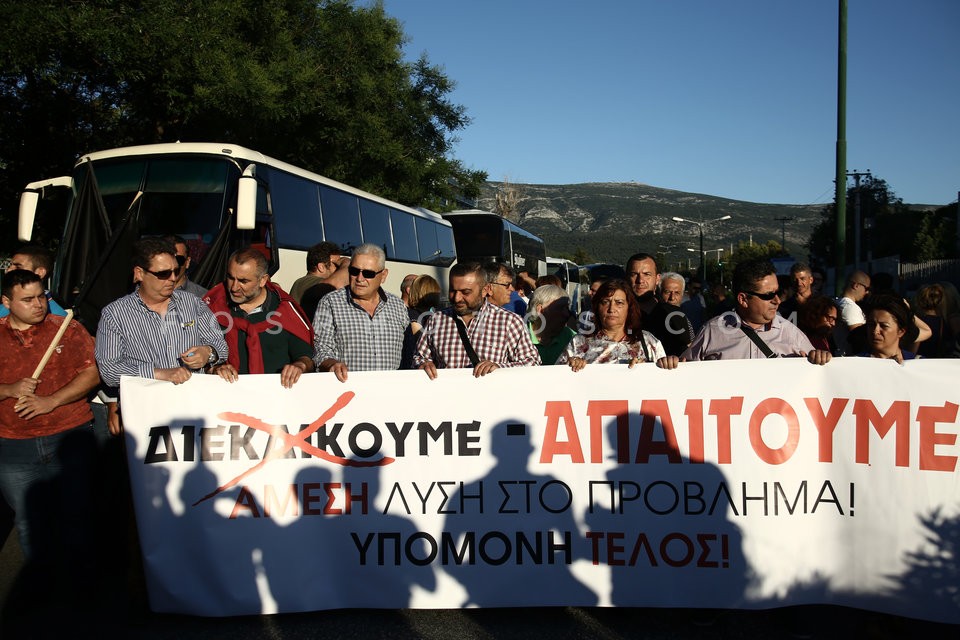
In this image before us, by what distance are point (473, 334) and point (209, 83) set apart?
1198 centimetres

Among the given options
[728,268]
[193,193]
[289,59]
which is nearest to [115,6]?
[289,59]

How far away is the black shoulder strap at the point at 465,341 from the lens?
4543mm

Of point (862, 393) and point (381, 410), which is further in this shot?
point (381, 410)

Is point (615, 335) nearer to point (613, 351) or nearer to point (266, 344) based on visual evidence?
point (613, 351)

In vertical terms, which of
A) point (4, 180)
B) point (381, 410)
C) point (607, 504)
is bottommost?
point (607, 504)

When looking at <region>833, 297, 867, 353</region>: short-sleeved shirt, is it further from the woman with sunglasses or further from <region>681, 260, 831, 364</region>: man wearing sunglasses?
the woman with sunglasses

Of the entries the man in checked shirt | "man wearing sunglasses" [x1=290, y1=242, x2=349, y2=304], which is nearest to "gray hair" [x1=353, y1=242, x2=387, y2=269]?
the man in checked shirt

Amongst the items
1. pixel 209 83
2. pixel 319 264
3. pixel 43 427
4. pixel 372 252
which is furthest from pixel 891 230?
pixel 43 427

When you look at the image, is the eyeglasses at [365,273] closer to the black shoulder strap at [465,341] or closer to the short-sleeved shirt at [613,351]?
the black shoulder strap at [465,341]

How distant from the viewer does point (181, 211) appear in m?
9.84

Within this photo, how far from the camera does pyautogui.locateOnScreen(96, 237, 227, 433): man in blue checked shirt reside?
433 cm

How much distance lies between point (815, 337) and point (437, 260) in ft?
47.1

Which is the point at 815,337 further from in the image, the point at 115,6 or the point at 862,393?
the point at 115,6

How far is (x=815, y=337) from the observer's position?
5.63 metres
